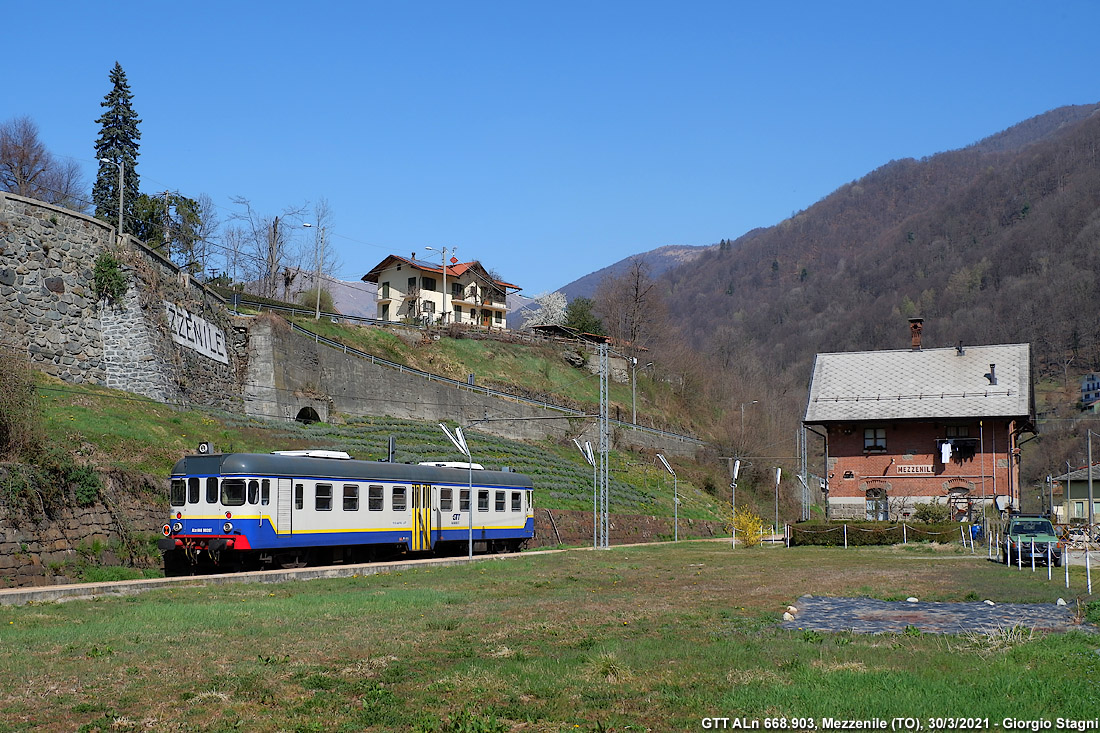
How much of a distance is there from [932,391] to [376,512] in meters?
35.6

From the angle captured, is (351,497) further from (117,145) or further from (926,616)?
(117,145)

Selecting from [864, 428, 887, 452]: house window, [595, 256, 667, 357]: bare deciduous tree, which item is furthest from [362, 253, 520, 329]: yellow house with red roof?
[864, 428, 887, 452]: house window

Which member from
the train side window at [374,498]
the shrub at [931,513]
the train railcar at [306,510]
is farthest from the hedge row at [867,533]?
the train side window at [374,498]

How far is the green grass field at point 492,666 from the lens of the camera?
743cm

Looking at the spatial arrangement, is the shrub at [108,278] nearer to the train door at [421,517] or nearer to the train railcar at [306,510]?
the train railcar at [306,510]

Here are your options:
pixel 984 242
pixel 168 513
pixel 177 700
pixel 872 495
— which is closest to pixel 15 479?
pixel 168 513

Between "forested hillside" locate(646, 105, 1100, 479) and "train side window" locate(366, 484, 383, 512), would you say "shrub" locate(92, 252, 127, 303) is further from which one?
"forested hillside" locate(646, 105, 1100, 479)

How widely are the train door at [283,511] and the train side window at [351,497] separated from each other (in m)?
2.28

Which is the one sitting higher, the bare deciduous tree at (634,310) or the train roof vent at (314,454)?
the bare deciduous tree at (634,310)

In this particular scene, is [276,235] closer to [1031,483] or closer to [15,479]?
Result: [15,479]

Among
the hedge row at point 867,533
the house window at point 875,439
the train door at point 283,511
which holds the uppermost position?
the house window at point 875,439

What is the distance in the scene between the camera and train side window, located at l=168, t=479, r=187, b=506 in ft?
76.3

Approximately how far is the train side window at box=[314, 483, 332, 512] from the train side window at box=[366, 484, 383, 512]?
1607 millimetres

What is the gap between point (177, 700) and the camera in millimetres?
8172
